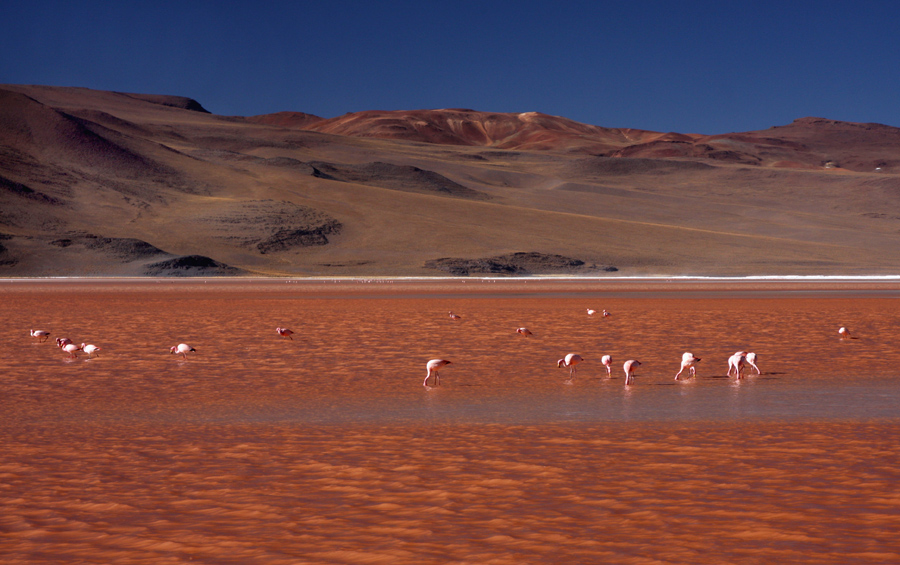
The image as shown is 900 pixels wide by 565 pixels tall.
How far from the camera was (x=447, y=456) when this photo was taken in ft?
29.0

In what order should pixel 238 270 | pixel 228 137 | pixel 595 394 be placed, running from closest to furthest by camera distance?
pixel 595 394 → pixel 238 270 → pixel 228 137

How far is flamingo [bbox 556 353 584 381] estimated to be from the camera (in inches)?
566

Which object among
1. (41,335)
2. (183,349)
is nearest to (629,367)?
(183,349)

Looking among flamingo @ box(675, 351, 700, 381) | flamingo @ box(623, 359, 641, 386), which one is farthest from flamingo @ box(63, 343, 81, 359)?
flamingo @ box(675, 351, 700, 381)

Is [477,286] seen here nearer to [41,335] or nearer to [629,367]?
[41,335]

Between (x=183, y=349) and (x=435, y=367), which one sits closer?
(x=435, y=367)

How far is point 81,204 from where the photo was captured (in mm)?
107375

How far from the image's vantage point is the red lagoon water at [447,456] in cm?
620

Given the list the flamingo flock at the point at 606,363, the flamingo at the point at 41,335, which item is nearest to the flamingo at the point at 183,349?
the flamingo flock at the point at 606,363

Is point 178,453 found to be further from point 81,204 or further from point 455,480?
point 81,204

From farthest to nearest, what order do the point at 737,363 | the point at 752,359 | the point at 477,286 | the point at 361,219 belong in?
the point at 361,219
the point at 477,286
the point at 752,359
the point at 737,363

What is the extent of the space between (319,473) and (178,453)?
5.87 feet

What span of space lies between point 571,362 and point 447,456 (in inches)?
240

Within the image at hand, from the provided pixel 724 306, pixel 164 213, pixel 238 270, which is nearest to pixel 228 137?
pixel 164 213
